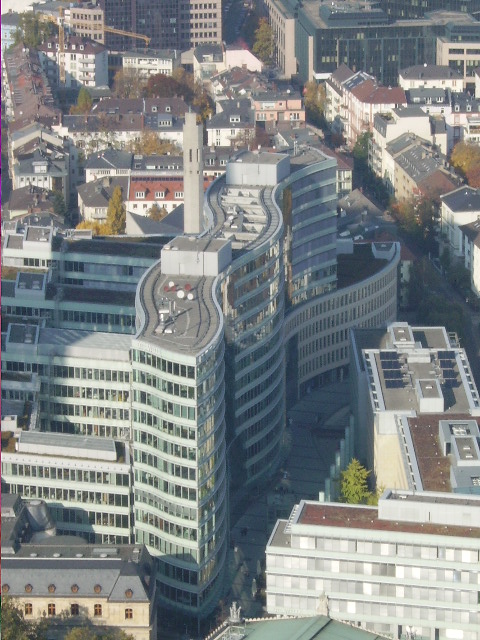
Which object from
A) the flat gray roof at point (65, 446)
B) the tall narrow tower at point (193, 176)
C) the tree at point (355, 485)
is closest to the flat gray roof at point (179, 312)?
the flat gray roof at point (65, 446)

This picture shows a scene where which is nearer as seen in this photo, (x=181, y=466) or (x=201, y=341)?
(x=181, y=466)

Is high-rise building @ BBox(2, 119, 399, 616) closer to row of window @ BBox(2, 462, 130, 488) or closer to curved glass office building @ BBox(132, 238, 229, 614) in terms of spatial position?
curved glass office building @ BBox(132, 238, 229, 614)

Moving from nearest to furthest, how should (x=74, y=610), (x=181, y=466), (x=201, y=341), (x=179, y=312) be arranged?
1. (x=74, y=610)
2. (x=181, y=466)
3. (x=201, y=341)
4. (x=179, y=312)

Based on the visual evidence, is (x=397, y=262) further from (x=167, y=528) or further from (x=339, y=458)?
(x=167, y=528)

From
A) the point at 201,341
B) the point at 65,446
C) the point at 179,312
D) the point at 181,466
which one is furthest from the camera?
the point at 65,446

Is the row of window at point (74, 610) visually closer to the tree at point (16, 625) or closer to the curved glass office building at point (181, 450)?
the tree at point (16, 625)

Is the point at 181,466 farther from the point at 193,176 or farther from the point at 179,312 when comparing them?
the point at 193,176

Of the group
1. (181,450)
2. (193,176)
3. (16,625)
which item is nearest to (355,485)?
(181,450)

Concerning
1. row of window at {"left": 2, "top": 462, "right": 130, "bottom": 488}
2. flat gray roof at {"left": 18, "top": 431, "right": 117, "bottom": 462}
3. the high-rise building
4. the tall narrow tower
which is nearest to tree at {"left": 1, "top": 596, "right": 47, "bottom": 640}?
the high-rise building

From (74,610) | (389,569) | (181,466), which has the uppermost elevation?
(181,466)
